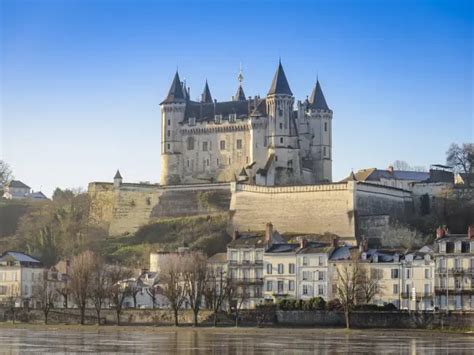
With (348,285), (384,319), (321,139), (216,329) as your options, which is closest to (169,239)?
(321,139)

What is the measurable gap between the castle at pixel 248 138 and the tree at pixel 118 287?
23206mm

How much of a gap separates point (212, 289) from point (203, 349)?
985 inches

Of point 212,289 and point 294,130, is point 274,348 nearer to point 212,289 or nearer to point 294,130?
point 212,289

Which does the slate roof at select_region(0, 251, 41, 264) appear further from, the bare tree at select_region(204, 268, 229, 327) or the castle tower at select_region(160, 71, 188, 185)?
the castle tower at select_region(160, 71, 188, 185)

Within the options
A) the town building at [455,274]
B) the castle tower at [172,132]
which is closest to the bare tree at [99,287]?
the town building at [455,274]

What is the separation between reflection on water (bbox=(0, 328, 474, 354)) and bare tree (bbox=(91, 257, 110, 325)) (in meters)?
6.75

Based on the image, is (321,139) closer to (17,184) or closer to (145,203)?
(145,203)

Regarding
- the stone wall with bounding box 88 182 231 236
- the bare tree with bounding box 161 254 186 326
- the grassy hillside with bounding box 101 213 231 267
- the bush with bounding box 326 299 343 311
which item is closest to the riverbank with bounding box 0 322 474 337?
the bare tree with bounding box 161 254 186 326

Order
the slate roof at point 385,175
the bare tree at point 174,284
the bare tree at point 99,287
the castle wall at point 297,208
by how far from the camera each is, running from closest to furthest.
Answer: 1. the bare tree at point 174,284
2. the bare tree at point 99,287
3. the castle wall at point 297,208
4. the slate roof at point 385,175

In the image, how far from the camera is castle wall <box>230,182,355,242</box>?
369 ft

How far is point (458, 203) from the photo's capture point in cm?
11725

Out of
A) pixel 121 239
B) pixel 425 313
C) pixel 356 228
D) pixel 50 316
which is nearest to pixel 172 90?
pixel 121 239

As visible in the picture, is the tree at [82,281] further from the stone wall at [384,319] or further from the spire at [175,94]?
the spire at [175,94]

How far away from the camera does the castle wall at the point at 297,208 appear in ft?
369
